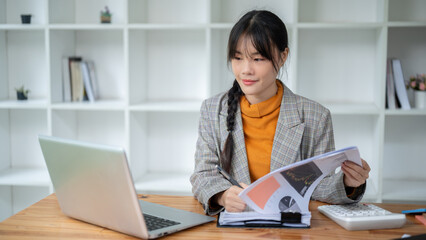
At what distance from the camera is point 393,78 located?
2.58m

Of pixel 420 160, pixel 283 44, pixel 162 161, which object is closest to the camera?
pixel 283 44

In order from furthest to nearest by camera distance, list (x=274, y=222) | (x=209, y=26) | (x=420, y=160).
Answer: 1. (x=420, y=160)
2. (x=209, y=26)
3. (x=274, y=222)

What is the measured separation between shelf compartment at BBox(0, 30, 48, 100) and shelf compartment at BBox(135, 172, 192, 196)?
932 mm

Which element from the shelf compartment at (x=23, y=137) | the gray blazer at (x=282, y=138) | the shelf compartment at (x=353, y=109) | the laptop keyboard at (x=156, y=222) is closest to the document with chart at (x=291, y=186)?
the laptop keyboard at (x=156, y=222)

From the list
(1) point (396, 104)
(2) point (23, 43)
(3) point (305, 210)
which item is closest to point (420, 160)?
(1) point (396, 104)

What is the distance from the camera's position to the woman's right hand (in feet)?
4.16

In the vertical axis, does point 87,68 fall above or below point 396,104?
above

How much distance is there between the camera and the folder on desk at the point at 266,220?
46.6 inches

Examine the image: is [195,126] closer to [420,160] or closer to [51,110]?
[51,110]

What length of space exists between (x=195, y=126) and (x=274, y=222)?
1802mm

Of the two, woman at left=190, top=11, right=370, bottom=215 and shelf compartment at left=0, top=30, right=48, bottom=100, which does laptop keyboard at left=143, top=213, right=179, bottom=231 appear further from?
shelf compartment at left=0, top=30, right=48, bottom=100

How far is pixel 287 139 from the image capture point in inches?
61.4

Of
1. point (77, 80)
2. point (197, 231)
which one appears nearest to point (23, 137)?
point (77, 80)

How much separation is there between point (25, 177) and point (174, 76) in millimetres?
1130
